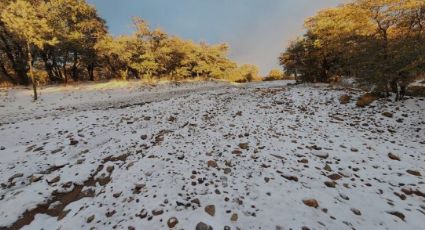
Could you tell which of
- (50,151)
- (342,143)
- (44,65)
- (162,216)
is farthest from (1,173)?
(44,65)

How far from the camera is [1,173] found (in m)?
6.86

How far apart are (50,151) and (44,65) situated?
30000 millimetres

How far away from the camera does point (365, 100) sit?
11312 mm

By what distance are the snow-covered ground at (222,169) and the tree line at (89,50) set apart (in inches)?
681

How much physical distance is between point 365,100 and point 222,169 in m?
8.93

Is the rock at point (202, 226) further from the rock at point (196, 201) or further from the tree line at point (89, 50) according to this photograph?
the tree line at point (89, 50)

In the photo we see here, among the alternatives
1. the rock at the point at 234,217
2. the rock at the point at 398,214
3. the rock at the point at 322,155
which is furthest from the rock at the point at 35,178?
the rock at the point at 398,214

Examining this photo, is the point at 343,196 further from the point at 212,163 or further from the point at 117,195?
the point at 117,195

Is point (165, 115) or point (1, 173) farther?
point (165, 115)

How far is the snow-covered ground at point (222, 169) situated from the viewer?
15.6ft

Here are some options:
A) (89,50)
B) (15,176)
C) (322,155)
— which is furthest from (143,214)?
(89,50)

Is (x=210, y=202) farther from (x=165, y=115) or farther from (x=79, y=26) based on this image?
(x=79, y=26)

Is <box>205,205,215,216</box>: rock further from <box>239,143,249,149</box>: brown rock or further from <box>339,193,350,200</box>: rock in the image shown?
<box>239,143,249,149</box>: brown rock

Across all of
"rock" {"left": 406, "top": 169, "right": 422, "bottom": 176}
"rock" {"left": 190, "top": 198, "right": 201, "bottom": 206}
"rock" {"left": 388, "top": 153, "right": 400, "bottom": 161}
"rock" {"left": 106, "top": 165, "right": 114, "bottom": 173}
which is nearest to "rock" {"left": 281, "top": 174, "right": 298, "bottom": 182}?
"rock" {"left": 190, "top": 198, "right": 201, "bottom": 206}
